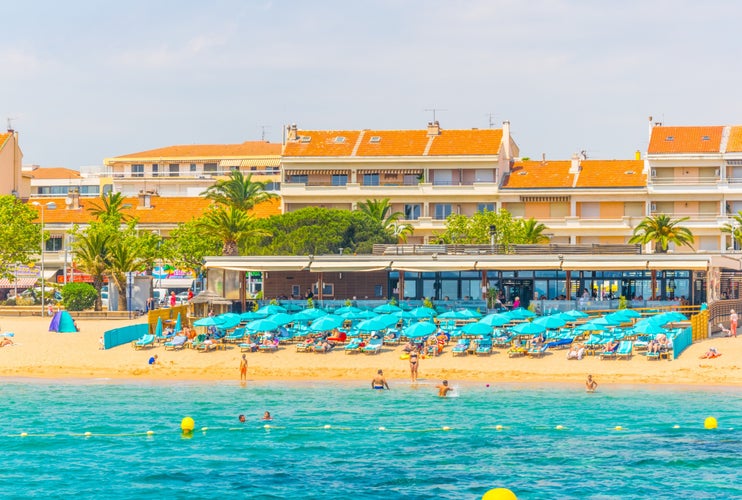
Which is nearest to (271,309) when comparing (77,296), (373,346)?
(373,346)

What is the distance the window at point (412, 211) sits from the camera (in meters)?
93.2

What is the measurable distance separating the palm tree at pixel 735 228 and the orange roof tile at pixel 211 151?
59.4 m

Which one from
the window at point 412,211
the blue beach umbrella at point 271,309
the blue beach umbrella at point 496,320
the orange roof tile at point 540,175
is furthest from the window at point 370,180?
the blue beach umbrella at point 496,320

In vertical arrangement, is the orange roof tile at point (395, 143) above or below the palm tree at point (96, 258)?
above

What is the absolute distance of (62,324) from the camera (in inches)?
2495

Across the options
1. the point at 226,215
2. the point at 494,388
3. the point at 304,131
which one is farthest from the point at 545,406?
the point at 304,131

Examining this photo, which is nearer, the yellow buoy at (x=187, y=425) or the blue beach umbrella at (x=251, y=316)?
the yellow buoy at (x=187, y=425)

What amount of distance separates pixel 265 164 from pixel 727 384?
287ft

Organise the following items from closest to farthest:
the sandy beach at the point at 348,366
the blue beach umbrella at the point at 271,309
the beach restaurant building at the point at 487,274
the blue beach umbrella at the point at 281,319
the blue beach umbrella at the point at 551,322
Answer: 1. the sandy beach at the point at 348,366
2. the blue beach umbrella at the point at 551,322
3. the blue beach umbrella at the point at 281,319
4. the blue beach umbrella at the point at 271,309
5. the beach restaurant building at the point at 487,274

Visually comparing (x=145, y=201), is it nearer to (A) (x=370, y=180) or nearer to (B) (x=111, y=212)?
(B) (x=111, y=212)

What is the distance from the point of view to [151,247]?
80.2 m

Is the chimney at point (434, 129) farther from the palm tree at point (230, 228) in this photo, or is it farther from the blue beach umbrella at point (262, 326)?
the blue beach umbrella at point (262, 326)

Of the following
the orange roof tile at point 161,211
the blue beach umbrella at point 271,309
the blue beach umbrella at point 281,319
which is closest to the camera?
the blue beach umbrella at point 281,319

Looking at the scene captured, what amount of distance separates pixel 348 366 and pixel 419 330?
371 cm
